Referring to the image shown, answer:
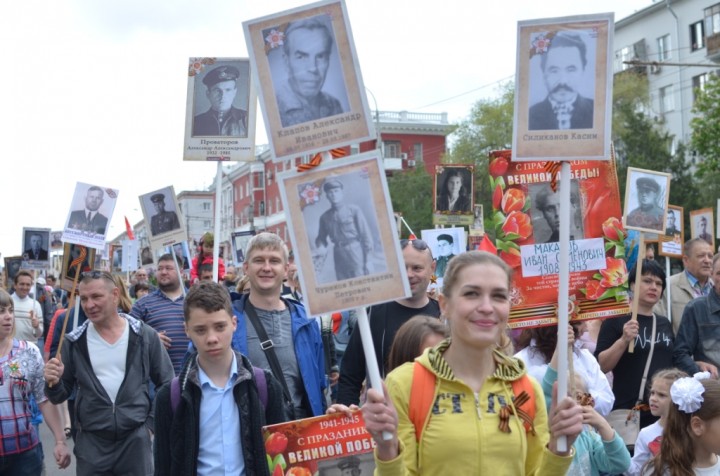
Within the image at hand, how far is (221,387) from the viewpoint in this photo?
15.5ft

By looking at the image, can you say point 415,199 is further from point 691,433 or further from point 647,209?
point 691,433

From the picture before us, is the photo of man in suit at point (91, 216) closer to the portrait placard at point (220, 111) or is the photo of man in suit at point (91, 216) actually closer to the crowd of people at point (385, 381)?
the crowd of people at point (385, 381)

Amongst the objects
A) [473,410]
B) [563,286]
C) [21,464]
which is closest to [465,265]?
[563,286]

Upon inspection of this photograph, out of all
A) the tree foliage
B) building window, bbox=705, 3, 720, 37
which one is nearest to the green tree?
building window, bbox=705, 3, 720, 37

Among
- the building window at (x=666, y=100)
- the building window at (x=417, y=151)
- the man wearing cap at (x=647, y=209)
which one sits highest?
the building window at (x=666, y=100)

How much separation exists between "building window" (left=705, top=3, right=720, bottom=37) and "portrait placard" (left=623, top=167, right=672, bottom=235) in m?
47.5

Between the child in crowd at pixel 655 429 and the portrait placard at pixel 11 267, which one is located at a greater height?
the portrait placard at pixel 11 267

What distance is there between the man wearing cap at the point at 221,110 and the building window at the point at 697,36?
5099cm

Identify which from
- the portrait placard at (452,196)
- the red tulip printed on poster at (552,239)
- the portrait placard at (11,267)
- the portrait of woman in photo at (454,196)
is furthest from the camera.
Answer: the portrait placard at (11,267)

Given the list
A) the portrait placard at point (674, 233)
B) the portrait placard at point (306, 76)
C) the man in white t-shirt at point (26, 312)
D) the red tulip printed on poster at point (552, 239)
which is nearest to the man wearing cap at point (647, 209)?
the red tulip printed on poster at point (552, 239)

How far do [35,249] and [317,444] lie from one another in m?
15.9

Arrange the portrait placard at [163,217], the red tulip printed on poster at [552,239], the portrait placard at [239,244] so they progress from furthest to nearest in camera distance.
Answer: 1. the portrait placard at [239,244]
2. the portrait placard at [163,217]
3. the red tulip printed on poster at [552,239]

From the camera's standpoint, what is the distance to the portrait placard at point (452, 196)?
15.2 metres

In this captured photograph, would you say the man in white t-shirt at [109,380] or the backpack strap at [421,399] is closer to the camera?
the backpack strap at [421,399]
